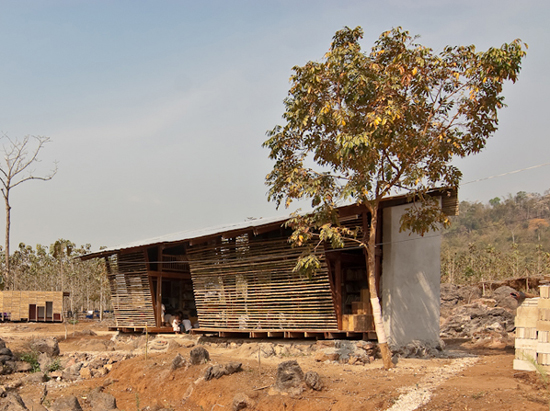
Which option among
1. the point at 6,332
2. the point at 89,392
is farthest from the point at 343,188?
the point at 6,332

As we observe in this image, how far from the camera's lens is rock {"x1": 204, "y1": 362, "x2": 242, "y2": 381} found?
35.8 feet

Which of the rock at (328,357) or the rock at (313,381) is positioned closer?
the rock at (313,381)

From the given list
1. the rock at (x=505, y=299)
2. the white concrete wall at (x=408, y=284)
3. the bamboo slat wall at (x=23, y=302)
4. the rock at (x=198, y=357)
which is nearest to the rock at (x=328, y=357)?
the white concrete wall at (x=408, y=284)

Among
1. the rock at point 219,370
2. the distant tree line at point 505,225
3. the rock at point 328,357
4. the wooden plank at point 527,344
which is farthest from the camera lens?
the distant tree line at point 505,225

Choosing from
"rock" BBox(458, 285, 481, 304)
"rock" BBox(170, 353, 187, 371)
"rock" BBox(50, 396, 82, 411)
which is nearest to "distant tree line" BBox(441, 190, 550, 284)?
"rock" BBox(458, 285, 481, 304)

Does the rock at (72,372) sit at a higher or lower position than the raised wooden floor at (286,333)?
lower

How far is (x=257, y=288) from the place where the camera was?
14.7 m

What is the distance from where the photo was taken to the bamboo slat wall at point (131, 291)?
58.7 feet

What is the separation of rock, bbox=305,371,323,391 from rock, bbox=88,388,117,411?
4039 millimetres

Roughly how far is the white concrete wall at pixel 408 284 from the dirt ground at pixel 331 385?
0.94 meters

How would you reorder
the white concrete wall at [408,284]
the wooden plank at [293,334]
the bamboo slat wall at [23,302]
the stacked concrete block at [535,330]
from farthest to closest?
the bamboo slat wall at [23,302]
the wooden plank at [293,334]
the white concrete wall at [408,284]
the stacked concrete block at [535,330]

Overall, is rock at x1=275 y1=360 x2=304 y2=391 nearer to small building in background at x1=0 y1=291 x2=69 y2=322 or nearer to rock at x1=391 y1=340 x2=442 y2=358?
rock at x1=391 y1=340 x2=442 y2=358

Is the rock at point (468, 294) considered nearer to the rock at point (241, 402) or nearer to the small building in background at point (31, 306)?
the rock at point (241, 402)

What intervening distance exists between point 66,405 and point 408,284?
8.69 metres
